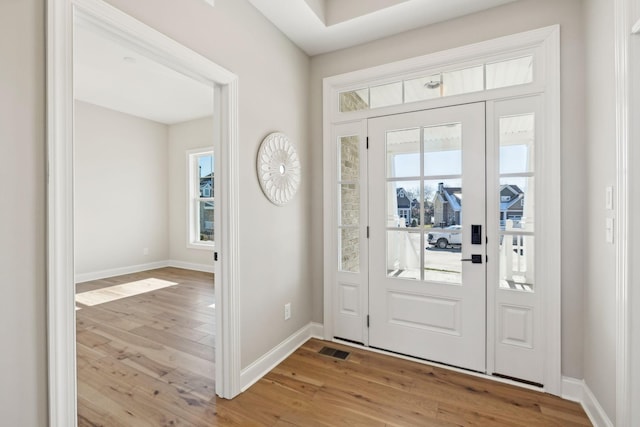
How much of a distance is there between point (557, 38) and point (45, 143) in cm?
291

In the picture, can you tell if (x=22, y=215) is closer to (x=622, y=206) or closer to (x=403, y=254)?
(x=403, y=254)

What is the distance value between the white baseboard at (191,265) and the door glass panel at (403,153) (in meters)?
4.25

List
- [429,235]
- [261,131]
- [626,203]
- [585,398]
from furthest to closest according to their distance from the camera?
[429,235] < [261,131] < [585,398] < [626,203]

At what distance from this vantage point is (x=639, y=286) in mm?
1400

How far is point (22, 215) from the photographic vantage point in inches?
43.6

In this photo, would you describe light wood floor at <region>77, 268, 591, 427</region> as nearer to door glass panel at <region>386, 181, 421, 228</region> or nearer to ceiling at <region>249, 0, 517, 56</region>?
door glass panel at <region>386, 181, 421, 228</region>

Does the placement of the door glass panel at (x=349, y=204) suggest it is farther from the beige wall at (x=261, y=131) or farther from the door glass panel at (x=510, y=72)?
the door glass panel at (x=510, y=72)

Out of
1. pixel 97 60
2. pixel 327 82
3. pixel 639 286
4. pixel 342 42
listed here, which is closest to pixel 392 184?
pixel 327 82

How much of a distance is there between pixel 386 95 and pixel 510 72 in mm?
915

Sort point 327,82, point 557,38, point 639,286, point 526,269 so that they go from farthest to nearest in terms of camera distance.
→ point 327,82 < point 526,269 < point 557,38 < point 639,286

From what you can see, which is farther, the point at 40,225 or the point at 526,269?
the point at 526,269

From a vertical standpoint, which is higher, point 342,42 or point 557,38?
point 342,42

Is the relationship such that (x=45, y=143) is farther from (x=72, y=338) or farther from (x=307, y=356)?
(x=307, y=356)

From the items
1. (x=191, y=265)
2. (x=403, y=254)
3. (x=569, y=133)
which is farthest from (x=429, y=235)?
(x=191, y=265)
